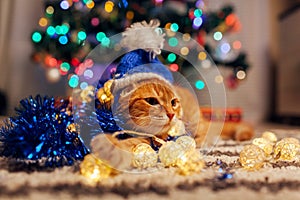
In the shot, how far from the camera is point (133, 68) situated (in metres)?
0.74

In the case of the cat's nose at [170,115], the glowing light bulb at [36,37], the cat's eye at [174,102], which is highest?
the glowing light bulb at [36,37]

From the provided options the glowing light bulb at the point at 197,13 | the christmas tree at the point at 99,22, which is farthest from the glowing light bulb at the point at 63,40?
the glowing light bulb at the point at 197,13

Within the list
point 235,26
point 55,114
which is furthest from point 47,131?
point 235,26

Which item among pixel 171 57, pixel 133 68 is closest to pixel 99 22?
pixel 171 57

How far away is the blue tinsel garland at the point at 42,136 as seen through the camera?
0.64 m

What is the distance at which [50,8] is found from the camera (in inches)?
60.1

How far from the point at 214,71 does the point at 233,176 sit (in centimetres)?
61

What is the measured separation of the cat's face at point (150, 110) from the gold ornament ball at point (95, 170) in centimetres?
17

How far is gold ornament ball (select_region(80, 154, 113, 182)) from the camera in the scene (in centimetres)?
55

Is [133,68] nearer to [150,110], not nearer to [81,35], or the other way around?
[150,110]

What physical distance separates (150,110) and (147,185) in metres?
0.24

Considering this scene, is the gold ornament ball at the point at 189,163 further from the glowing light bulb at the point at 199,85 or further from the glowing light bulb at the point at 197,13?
the glowing light bulb at the point at 197,13

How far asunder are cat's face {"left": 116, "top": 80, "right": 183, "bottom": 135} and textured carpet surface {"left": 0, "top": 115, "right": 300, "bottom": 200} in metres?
0.12

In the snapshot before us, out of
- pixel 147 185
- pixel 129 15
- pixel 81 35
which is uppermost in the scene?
pixel 129 15
